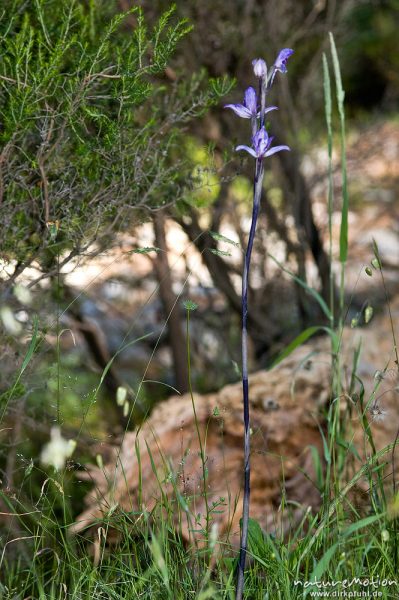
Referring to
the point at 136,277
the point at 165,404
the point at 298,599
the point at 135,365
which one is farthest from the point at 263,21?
the point at 298,599

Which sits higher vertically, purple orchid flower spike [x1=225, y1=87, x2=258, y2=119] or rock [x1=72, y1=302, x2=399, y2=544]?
purple orchid flower spike [x1=225, y1=87, x2=258, y2=119]

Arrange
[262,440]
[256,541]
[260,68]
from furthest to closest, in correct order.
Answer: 1. [262,440]
2. [256,541]
3. [260,68]

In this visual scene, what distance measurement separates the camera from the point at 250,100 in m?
1.70

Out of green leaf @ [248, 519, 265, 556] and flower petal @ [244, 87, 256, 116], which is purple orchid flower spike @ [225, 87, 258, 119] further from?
green leaf @ [248, 519, 265, 556]

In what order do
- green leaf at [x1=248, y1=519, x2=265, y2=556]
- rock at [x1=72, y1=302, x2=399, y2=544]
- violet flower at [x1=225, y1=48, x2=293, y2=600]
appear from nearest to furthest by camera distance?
violet flower at [x1=225, y1=48, x2=293, y2=600], green leaf at [x1=248, y1=519, x2=265, y2=556], rock at [x1=72, y1=302, x2=399, y2=544]

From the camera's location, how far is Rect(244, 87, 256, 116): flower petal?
169 cm

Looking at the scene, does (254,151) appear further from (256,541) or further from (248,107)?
(256,541)

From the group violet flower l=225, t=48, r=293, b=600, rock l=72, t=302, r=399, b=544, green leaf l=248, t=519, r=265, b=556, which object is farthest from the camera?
rock l=72, t=302, r=399, b=544

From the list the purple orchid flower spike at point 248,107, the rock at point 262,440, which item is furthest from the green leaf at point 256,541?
the purple orchid flower spike at point 248,107

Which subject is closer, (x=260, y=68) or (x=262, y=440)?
(x=260, y=68)

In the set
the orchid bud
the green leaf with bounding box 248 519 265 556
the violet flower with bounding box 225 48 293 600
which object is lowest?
the green leaf with bounding box 248 519 265 556

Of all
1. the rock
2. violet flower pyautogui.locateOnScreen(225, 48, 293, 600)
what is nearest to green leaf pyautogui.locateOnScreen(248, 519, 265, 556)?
violet flower pyautogui.locateOnScreen(225, 48, 293, 600)

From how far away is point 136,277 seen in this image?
4598mm

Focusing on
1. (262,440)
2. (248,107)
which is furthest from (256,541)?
(248,107)
